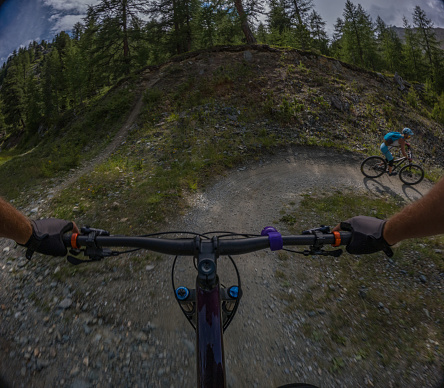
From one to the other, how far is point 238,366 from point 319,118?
1574cm

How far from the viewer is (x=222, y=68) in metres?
17.9

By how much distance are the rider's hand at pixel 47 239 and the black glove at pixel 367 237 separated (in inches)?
102

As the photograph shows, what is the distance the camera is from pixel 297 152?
12211 millimetres

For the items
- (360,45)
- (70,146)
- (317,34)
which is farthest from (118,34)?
(360,45)

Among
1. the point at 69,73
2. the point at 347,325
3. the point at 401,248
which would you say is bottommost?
the point at 401,248

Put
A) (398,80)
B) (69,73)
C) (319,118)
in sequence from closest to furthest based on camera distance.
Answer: (319,118), (69,73), (398,80)

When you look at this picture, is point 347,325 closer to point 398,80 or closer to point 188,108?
point 188,108

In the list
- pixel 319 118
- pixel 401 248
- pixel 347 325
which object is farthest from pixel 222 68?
pixel 347 325

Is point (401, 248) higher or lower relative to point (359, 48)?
lower

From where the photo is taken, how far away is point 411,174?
10.7 metres

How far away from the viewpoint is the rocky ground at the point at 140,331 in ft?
9.96

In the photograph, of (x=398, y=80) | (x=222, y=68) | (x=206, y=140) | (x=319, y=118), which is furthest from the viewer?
(x=398, y=80)

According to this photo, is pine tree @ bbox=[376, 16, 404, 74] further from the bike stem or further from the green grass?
the bike stem

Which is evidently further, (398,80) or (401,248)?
(398,80)
